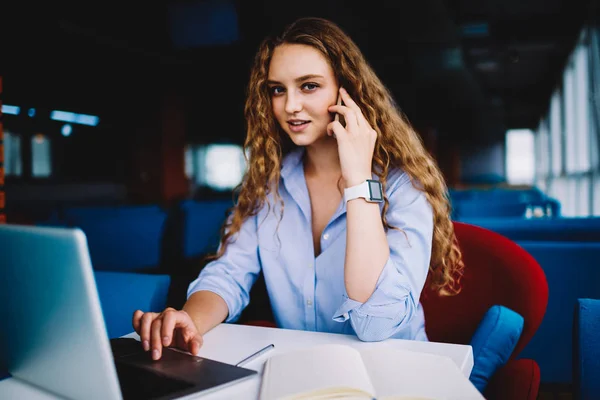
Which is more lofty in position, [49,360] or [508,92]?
[508,92]

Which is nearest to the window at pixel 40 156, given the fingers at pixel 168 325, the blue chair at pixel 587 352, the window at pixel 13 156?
the window at pixel 13 156

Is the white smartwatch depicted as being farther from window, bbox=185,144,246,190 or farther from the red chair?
window, bbox=185,144,246,190

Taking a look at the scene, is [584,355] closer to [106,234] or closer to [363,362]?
[363,362]

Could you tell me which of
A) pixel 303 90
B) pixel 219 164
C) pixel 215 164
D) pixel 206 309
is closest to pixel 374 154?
pixel 303 90

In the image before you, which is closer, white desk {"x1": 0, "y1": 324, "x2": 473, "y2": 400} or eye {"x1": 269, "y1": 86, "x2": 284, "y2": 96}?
white desk {"x1": 0, "y1": 324, "x2": 473, "y2": 400}

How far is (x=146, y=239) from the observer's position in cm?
303

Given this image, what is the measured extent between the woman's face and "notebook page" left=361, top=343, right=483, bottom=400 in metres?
0.73

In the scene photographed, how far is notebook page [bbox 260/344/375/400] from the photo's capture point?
76 centimetres

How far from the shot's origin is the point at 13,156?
35.8 feet

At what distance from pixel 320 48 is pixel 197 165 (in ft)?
58.9

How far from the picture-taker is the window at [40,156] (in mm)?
A: 11383

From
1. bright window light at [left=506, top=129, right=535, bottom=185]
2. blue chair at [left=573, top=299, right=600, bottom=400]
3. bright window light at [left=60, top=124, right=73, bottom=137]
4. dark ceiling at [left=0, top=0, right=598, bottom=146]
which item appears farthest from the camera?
bright window light at [left=506, top=129, right=535, bottom=185]

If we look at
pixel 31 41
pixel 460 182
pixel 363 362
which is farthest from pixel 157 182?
pixel 460 182

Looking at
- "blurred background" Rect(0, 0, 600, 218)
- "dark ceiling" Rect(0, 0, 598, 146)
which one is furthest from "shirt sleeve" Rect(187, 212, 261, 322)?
"dark ceiling" Rect(0, 0, 598, 146)
